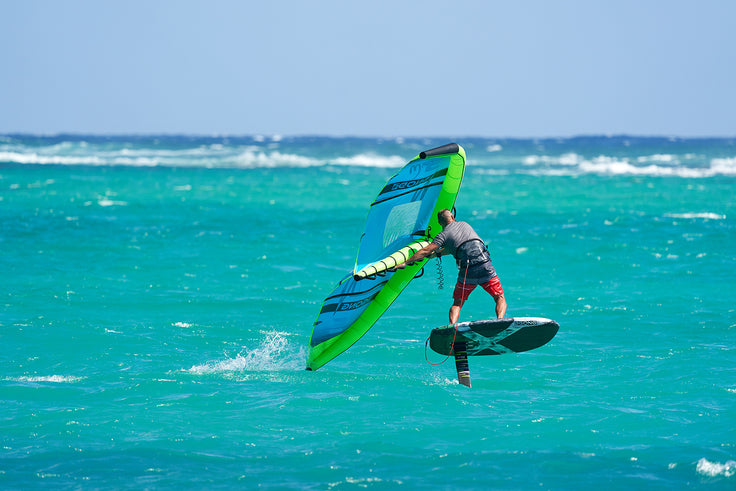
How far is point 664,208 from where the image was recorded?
107 feet

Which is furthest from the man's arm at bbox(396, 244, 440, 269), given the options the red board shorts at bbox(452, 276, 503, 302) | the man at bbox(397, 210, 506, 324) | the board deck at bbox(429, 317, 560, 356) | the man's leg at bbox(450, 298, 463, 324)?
the board deck at bbox(429, 317, 560, 356)

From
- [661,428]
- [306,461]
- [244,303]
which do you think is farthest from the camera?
[244,303]

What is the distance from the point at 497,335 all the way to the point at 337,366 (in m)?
2.92

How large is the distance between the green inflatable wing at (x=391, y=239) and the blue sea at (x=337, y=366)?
56 centimetres

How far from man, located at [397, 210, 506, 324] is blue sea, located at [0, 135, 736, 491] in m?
0.58

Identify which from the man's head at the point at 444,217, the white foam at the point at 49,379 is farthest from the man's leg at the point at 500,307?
the white foam at the point at 49,379

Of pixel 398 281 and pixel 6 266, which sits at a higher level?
A: pixel 398 281

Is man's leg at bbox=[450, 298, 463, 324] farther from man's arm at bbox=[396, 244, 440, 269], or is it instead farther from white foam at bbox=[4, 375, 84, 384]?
white foam at bbox=[4, 375, 84, 384]

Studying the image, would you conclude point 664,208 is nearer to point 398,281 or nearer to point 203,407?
point 398,281

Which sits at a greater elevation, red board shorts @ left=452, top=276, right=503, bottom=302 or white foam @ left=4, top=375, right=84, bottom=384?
red board shorts @ left=452, top=276, right=503, bottom=302

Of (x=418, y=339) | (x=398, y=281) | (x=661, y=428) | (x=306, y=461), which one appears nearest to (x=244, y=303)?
(x=418, y=339)

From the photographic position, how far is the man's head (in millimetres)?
10273

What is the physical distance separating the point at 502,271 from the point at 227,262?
6883 mm

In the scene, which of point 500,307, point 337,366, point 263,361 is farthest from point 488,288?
point 263,361
